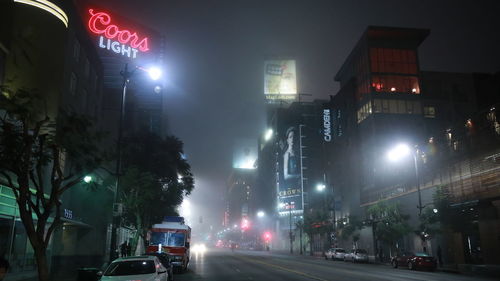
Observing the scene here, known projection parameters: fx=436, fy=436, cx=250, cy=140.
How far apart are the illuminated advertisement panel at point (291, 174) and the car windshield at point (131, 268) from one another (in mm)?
102448

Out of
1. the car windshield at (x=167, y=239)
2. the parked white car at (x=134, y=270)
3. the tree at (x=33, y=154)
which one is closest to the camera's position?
the tree at (x=33, y=154)

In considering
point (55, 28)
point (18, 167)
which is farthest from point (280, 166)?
point (18, 167)

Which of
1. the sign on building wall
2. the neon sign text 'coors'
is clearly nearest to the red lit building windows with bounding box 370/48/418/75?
the sign on building wall

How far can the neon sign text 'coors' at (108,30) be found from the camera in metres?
50.2

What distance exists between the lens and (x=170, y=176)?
38.4 m

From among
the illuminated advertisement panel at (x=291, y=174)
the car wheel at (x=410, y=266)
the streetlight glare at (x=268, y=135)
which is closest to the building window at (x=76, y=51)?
the car wheel at (x=410, y=266)

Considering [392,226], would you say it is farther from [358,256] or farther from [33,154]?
[33,154]

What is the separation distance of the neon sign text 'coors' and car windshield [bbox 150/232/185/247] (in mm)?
30732

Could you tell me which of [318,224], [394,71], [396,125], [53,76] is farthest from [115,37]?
[318,224]

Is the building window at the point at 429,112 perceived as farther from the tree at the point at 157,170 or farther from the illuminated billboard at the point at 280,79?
the illuminated billboard at the point at 280,79

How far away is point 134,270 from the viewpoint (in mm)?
13047

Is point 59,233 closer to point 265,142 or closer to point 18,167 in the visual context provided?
point 18,167

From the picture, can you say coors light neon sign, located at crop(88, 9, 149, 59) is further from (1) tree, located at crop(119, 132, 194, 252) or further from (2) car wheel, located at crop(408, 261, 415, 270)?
(2) car wheel, located at crop(408, 261, 415, 270)

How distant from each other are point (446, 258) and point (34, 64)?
4008cm
